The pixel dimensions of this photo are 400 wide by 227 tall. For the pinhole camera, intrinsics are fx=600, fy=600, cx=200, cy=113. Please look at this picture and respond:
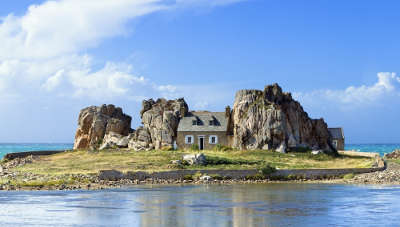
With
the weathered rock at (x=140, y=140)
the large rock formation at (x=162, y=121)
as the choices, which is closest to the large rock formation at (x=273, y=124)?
the large rock formation at (x=162, y=121)

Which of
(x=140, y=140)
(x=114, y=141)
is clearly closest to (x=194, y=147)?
(x=140, y=140)

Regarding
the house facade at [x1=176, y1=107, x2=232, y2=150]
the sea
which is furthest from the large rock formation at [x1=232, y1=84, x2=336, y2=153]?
the sea

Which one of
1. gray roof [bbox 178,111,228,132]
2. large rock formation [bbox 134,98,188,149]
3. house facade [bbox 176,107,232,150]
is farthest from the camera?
large rock formation [bbox 134,98,188,149]

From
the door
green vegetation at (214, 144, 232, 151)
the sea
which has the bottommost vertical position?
the sea

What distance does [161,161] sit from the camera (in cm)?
5853

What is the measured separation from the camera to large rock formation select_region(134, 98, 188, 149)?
69.8m

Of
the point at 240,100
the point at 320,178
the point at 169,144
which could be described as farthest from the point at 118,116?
the point at 320,178

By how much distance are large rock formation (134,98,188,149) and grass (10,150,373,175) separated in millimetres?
3641

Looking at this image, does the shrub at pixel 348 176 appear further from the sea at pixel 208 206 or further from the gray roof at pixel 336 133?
the gray roof at pixel 336 133

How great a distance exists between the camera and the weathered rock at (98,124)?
251 feet

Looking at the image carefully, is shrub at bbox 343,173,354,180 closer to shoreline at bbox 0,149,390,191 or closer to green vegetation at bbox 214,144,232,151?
shoreline at bbox 0,149,390,191

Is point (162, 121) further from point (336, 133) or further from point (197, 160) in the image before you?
point (336, 133)

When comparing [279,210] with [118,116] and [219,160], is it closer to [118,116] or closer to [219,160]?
[219,160]

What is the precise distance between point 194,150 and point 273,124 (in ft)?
30.6
